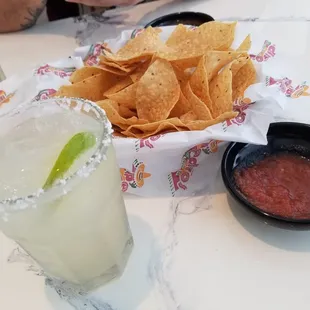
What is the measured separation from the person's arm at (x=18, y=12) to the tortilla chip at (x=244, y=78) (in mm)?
821

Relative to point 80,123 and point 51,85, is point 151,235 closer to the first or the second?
point 80,123

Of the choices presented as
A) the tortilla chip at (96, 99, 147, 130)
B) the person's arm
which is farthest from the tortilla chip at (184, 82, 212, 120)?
the person's arm

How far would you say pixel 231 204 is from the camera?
868 mm

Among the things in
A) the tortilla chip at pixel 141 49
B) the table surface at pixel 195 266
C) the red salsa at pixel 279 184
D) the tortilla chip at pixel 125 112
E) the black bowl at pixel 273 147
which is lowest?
the table surface at pixel 195 266

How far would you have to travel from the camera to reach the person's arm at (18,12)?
154cm

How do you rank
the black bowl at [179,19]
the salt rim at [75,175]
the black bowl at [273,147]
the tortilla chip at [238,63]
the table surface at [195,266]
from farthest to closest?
1. the black bowl at [179,19]
2. the tortilla chip at [238,63]
3. the black bowl at [273,147]
4. the table surface at [195,266]
5. the salt rim at [75,175]

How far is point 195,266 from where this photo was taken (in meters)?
0.78

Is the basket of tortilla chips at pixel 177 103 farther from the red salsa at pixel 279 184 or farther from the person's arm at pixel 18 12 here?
the person's arm at pixel 18 12

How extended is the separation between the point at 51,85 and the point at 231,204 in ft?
1.77

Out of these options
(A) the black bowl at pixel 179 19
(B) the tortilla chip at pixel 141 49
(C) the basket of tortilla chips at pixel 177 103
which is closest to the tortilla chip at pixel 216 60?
(C) the basket of tortilla chips at pixel 177 103

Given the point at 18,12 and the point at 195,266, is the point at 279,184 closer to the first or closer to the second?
the point at 195,266

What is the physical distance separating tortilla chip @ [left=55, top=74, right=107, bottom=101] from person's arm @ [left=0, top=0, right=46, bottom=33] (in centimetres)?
61

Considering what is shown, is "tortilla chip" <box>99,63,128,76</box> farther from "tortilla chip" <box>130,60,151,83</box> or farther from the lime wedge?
the lime wedge

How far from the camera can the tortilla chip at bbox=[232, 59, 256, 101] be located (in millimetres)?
1011
